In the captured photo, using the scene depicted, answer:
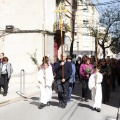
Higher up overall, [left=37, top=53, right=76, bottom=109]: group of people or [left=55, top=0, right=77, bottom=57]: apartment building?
[left=55, top=0, right=77, bottom=57]: apartment building

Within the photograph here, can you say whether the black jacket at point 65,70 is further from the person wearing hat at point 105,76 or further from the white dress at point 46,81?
the person wearing hat at point 105,76

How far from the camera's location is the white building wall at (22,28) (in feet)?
81.7

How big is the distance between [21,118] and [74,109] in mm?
2360

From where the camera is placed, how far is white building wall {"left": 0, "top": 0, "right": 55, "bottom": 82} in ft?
81.7

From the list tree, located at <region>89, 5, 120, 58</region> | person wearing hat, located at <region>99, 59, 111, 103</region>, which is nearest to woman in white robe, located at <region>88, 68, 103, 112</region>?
person wearing hat, located at <region>99, 59, 111, 103</region>

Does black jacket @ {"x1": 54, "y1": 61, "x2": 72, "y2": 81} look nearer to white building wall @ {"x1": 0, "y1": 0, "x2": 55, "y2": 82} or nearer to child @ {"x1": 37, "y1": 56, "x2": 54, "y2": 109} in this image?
child @ {"x1": 37, "y1": 56, "x2": 54, "y2": 109}

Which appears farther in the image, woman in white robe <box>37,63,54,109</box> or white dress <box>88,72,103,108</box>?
woman in white robe <box>37,63,54,109</box>

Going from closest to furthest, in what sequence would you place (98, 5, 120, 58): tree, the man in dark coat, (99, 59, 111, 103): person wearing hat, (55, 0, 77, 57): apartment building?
the man in dark coat → (99, 59, 111, 103): person wearing hat → (55, 0, 77, 57): apartment building → (98, 5, 120, 58): tree

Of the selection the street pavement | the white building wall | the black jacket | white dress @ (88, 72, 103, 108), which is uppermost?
the white building wall

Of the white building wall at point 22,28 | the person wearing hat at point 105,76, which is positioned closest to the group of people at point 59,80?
the person wearing hat at point 105,76

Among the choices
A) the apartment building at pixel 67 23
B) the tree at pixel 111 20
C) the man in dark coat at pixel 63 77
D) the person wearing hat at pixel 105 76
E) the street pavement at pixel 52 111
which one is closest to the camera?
the street pavement at pixel 52 111

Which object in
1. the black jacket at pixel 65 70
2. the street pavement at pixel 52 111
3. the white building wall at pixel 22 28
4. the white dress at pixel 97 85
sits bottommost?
the street pavement at pixel 52 111

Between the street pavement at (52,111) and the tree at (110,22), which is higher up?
the tree at (110,22)

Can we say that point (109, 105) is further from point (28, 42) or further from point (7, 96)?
point (28, 42)
